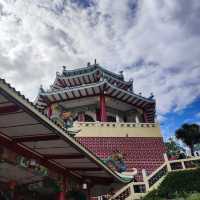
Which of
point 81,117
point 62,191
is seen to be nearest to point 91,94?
point 81,117

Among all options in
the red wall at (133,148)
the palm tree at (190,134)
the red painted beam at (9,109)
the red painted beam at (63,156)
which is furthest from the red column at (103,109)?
the red painted beam at (9,109)

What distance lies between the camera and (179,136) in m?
23.9

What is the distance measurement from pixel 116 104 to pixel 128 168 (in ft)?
21.5

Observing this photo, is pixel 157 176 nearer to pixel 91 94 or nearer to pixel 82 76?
pixel 91 94

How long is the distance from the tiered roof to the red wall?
4.17 m

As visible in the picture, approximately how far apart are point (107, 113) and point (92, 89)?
2849mm

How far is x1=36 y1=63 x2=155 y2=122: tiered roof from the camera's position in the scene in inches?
808

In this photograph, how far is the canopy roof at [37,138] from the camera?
4582 mm

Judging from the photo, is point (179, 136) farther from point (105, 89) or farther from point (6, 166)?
point (6, 166)

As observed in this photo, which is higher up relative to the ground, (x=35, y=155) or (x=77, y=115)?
(x=77, y=115)

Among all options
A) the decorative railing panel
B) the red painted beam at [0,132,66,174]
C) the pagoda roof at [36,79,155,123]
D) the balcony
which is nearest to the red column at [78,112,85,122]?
the pagoda roof at [36,79,155,123]

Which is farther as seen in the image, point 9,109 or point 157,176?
point 157,176

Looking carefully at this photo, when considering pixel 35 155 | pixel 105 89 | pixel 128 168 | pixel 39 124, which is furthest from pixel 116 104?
pixel 39 124

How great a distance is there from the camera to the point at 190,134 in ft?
75.8
